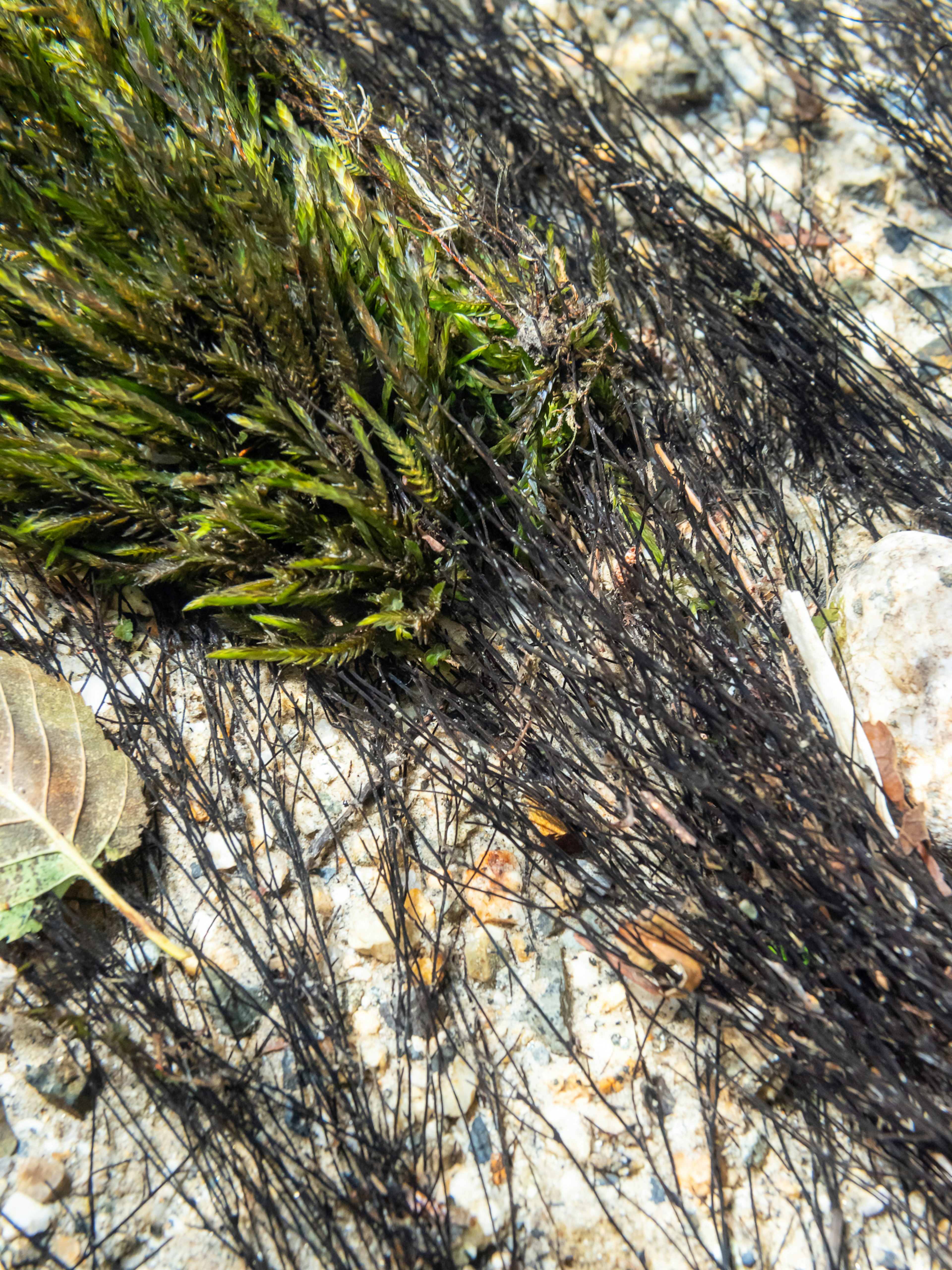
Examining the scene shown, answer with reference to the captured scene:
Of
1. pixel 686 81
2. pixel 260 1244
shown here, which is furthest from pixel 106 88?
pixel 260 1244

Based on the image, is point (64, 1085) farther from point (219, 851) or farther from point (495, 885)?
point (495, 885)

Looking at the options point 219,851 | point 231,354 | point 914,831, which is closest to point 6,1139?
point 219,851

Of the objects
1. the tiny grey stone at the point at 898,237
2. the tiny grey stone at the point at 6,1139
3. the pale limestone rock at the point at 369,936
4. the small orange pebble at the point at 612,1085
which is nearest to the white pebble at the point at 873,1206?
the small orange pebble at the point at 612,1085

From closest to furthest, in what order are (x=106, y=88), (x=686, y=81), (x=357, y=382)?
(x=106, y=88) < (x=357, y=382) < (x=686, y=81)

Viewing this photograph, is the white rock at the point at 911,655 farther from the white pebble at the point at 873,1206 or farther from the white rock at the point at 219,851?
the white rock at the point at 219,851

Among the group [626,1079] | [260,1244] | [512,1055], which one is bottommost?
[260,1244]

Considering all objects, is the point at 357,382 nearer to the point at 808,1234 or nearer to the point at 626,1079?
the point at 626,1079

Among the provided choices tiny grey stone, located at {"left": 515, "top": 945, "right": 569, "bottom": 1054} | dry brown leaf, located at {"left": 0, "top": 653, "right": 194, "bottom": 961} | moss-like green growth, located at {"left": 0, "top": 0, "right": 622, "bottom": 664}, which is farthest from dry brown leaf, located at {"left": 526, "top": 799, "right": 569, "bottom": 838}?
dry brown leaf, located at {"left": 0, "top": 653, "right": 194, "bottom": 961}
